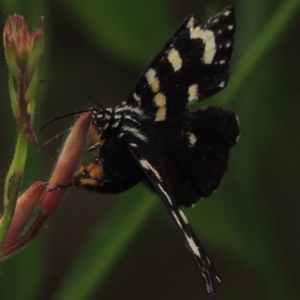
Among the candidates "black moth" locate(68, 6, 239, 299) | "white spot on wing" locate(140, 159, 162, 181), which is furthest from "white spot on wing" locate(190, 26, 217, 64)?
"white spot on wing" locate(140, 159, 162, 181)

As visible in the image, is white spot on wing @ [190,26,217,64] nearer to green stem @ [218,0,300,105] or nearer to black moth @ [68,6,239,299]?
black moth @ [68,6,239,299]

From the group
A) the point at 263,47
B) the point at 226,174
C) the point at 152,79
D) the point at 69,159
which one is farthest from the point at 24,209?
the point at 226,174

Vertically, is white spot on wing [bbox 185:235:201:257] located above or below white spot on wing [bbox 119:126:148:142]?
below

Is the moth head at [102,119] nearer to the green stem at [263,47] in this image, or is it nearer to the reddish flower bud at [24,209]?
the reddish flower bud at [24,209]

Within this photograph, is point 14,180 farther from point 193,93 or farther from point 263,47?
point 263,47

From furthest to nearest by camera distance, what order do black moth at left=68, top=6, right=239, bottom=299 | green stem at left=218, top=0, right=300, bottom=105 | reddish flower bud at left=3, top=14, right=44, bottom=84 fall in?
green stem at left=218, top=0, right=300, bottom=105 < black moth at left=68, top=6, right=239, bottom=299 < reddish flower bud at left=3, top=14, right=44, bottom=84

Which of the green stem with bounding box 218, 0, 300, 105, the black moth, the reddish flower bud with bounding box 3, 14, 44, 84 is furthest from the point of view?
the green stem with bounding box 218, 0, 300, 105

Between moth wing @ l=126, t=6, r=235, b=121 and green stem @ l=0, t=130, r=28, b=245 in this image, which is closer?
green stem @ l=0, t=130, r=28, b=245

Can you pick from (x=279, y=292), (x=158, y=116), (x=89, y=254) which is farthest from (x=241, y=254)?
(x=158, y=116)
